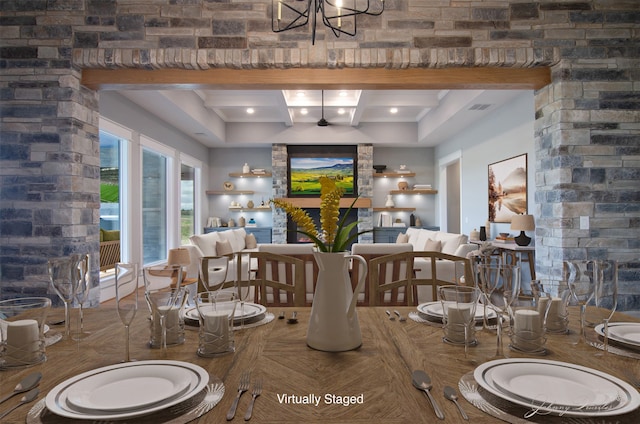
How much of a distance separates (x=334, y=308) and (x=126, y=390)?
0.50 meters

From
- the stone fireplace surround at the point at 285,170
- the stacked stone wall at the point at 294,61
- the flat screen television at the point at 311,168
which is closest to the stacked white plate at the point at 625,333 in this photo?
the stacked stone wall at the point at 294,61

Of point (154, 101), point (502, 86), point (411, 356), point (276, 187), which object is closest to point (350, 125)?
point (276, 187)

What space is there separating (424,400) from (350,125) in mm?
7790

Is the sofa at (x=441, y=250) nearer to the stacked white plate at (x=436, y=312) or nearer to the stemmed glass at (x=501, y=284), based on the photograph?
the stacked white plate at (x=436, y=312)

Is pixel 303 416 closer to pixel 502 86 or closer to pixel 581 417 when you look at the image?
pixel 581 417

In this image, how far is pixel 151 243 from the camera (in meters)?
6.23

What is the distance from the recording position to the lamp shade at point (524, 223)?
4453 mm

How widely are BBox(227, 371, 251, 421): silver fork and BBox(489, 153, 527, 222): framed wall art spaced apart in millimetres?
4935

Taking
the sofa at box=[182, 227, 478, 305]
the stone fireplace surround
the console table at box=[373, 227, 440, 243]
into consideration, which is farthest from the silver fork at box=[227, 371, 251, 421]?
the console table at box=[373, 227, 440, 243]

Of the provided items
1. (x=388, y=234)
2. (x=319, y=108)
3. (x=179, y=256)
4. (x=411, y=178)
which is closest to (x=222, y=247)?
(x=179, y=256)

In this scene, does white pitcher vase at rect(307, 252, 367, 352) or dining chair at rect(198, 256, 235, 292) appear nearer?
white pitcher vase at rect(307, 252, 367, 352)

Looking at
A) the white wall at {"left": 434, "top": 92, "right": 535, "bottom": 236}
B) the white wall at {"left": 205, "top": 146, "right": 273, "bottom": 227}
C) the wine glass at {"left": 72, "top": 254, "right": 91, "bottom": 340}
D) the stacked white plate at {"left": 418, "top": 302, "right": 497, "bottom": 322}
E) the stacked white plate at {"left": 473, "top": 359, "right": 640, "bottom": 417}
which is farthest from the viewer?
the white wall at {"left": 205, "top": 146, "right": 273, "bottom": 227}

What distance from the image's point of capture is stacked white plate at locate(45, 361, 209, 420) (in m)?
0.68

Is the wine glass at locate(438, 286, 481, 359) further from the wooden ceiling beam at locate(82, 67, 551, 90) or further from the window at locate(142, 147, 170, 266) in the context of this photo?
the window at locate(142, 147, 170, 266)
